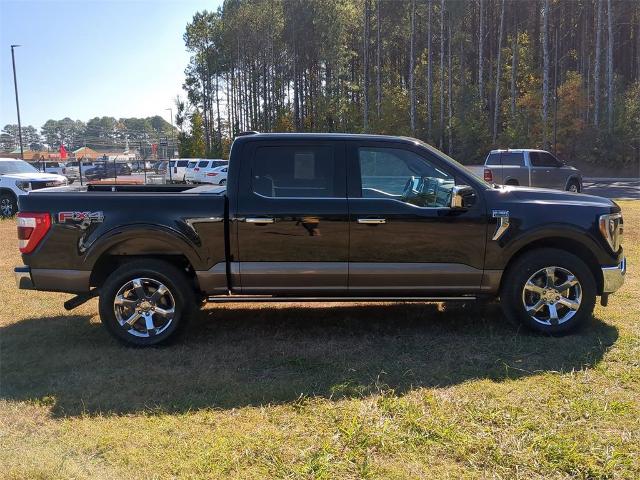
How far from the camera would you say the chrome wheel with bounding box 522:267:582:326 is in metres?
5.04

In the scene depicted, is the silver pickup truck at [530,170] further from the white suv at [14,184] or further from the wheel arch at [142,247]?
the wheel arch at [142,247]

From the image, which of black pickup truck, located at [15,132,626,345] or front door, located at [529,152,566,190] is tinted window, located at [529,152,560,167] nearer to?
front door, located at [529,152,566,190]

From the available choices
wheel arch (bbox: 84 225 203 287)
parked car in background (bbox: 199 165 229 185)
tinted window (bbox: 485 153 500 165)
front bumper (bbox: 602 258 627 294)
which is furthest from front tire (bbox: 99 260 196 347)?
parked car in background (bbox: 199 165 229 185)

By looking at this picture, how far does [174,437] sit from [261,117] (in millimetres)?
57096

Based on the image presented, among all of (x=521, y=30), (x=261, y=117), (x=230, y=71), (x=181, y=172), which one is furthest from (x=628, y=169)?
(x=230, y=71)

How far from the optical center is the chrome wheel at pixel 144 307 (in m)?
4.95

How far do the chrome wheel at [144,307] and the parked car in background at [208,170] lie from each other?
25322 millimetres

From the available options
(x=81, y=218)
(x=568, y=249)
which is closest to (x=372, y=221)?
(x=568, y=249)

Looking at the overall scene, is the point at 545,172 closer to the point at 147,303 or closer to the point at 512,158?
the point at 512,158

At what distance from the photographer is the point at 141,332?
5012mm

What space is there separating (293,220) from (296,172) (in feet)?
1.64

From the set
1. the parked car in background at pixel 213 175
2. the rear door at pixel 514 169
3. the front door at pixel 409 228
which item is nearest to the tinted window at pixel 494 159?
the rear door at pixel 514 169

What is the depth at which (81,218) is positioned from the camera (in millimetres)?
4867

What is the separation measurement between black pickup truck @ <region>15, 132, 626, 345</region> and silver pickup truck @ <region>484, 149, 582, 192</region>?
15336 mm
